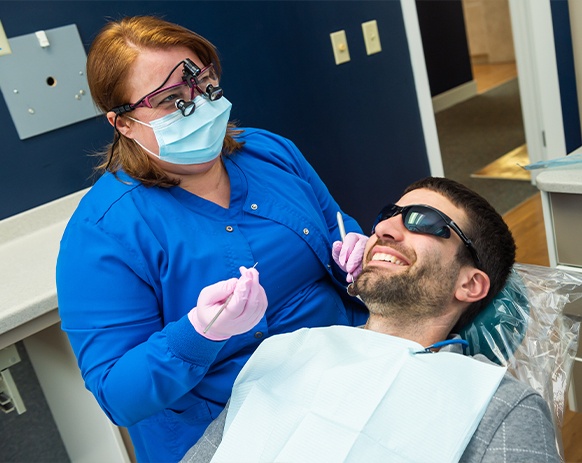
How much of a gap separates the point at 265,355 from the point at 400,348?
27 cm

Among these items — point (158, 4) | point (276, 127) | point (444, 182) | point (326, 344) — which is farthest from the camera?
point (276, 127)

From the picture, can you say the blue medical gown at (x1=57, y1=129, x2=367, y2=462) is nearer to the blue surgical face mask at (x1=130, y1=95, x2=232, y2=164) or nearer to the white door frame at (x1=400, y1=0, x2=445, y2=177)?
the blue surgical face mask at (x1=130, y1=95, x2=232, y2=164)

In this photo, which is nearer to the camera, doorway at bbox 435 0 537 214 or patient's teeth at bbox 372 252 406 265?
patient's teeth at bbox 372 252 406 265

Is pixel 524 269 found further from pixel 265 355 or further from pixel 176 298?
pixel 176 298

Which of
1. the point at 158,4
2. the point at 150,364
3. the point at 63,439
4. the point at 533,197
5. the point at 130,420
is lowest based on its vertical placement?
the point at 533,197

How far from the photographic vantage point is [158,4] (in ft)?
7.36

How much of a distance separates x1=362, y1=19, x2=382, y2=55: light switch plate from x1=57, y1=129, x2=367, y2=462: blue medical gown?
1432 mm

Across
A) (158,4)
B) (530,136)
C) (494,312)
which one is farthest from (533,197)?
(494,312)

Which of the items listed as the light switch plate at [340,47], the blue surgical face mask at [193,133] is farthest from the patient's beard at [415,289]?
the light switch plate at [340,47]

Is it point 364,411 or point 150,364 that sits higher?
point 150,364

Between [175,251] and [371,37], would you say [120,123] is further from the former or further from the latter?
[371,37]

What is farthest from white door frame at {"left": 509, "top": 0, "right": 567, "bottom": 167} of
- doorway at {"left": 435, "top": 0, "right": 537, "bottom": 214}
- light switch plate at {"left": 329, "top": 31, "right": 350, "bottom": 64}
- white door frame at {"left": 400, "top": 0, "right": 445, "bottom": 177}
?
light switch plate at {"left": 329, "top": 31, "right": 350, "bottom": 64}

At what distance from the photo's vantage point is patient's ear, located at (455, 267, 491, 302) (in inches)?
51.5

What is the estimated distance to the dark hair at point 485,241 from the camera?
4.34 ft
